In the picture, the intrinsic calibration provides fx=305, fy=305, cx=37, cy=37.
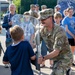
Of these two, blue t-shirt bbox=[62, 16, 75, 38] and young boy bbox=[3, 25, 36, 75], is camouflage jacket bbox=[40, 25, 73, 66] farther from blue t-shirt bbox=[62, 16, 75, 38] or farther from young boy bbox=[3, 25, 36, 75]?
blue t-shirt bbox=[62, 16, 75, 38]

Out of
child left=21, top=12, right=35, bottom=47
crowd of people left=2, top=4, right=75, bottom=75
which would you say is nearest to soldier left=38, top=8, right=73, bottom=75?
crowd of people left=2, top=4, right=75, bottom=75

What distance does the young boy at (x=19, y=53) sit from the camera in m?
4.34

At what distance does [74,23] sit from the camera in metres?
8.21

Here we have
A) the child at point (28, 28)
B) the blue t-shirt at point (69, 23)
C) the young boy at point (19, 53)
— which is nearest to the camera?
the young boy at point (19, 53)

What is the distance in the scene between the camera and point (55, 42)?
14.5 ft

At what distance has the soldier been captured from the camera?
4.40 metres

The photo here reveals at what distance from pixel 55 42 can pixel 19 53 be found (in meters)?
0.55

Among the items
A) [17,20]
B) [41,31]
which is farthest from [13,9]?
[41,31]

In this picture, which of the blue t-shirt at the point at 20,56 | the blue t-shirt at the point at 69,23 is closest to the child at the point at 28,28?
the blue t-shirt at the point at 20,56

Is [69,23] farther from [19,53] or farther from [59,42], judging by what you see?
[19,53]

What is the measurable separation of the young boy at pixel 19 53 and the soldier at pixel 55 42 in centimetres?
20

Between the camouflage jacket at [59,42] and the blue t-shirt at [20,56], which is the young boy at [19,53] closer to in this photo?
the blue t-shirt at [20,56]

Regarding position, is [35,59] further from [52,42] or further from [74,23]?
[74,23]

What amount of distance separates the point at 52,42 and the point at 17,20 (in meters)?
2.46
